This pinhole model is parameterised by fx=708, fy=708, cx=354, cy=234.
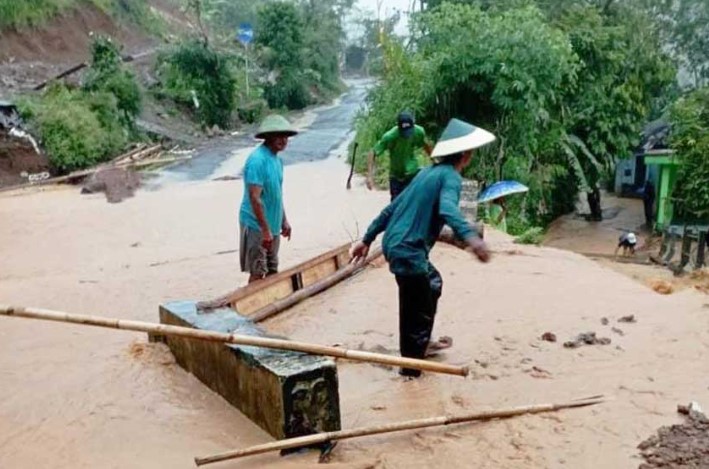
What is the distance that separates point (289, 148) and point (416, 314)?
Answer: 17802 mm

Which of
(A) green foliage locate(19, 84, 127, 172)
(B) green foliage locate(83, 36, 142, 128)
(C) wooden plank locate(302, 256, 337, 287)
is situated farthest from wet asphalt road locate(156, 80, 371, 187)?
(C) wooden plank locate(302, 256, 337, 287)

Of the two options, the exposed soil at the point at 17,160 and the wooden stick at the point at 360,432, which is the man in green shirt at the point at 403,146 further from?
the exposed soil at the point at 17,160

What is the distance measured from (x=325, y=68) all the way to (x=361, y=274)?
1330 inches

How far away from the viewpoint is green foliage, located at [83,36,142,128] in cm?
2031

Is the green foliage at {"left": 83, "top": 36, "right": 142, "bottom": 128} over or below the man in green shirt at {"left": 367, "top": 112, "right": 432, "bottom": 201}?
over

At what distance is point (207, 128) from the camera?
2583 centimetres

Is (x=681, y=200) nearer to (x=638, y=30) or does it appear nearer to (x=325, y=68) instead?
(x=638, y=30)

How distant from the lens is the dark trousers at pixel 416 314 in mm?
4723

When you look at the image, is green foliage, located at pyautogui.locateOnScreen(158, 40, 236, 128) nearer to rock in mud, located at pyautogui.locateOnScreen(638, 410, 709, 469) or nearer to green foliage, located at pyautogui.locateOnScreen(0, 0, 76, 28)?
green foliage, located at pyautogui.locateOnScreen(0, 0, 76, 28)

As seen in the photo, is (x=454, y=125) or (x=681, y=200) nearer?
(x=454, y=125)

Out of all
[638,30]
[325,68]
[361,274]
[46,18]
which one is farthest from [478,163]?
[325,68]

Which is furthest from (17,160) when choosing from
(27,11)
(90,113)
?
(27,11)

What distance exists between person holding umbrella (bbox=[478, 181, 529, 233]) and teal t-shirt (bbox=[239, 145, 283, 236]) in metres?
4.82

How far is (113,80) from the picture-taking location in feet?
66.8
